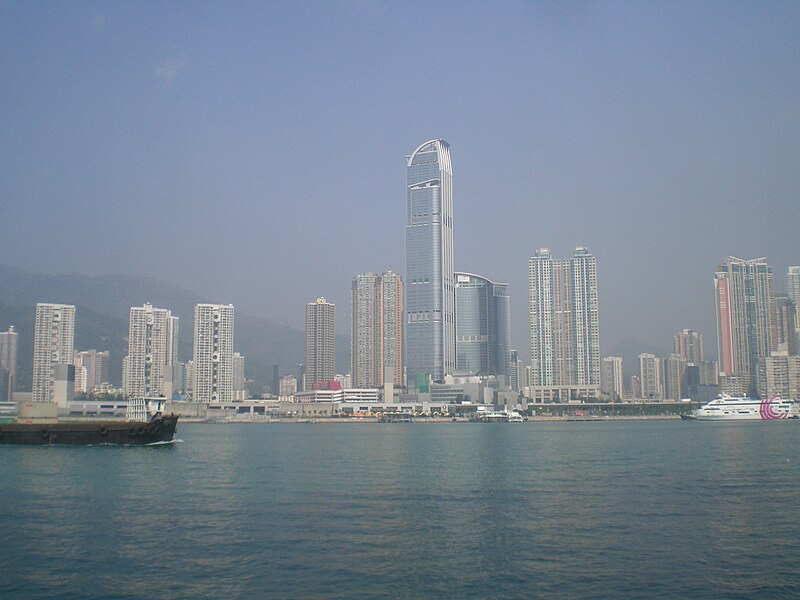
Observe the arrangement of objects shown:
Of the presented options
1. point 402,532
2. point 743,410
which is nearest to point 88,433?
point 402,532

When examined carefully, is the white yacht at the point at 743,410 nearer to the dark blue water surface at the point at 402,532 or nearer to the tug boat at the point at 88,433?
the dark blue water surface at the point at 402,532

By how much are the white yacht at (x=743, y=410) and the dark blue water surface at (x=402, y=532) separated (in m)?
119

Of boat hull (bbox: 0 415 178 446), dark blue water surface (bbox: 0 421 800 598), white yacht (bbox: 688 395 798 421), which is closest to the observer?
dark blue water surface (bbox: 0 421 800 598)

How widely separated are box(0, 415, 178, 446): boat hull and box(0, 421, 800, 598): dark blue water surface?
2492 centimetres

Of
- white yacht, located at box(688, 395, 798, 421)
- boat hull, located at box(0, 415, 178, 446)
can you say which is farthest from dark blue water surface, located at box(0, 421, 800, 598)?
white yacht, located at box(688, 395, 798, 421)

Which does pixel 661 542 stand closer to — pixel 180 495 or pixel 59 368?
pixel 180 495

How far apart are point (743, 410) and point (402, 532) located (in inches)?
5953

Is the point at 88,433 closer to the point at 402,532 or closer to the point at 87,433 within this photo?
the point at 87,433

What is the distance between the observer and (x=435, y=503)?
33469 mm

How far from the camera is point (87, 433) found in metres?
75.8

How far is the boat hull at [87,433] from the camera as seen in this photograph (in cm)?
7481

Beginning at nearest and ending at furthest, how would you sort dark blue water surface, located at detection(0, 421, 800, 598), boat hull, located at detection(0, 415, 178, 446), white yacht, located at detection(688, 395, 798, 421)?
1. dark blue water surface, located at detection(0, 421, 800, 598)
2. boat hull, located at detection(0, 415, 178, 446)
3. white yacht, located at detection(688, 395, 798, 421)

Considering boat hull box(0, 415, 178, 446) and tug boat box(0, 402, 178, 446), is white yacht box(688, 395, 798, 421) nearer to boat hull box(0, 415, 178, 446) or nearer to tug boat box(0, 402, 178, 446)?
tug boat box(0, 402, 178, 446)

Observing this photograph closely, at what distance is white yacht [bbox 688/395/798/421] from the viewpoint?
15925cm
